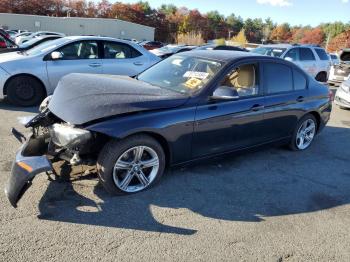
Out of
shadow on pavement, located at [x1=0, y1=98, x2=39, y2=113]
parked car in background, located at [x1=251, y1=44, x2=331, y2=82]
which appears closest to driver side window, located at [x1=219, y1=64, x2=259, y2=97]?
shadow on pavement, located at [x1=0, y1=98, x2=39, y2=113]

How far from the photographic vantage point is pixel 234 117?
15.1ft

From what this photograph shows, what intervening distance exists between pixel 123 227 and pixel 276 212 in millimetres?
1710

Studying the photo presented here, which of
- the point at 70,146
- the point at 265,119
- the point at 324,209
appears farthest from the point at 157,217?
the point at 265,119

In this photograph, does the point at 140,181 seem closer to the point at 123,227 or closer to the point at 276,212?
the point at 123,227

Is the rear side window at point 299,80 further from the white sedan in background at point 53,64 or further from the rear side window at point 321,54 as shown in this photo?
the rear side window at point 321,54

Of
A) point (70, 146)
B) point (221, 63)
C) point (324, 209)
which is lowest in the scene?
point (324, 209)

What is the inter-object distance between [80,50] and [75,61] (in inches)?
12.1

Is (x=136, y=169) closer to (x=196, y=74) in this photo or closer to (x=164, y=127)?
(x=164, y=127)

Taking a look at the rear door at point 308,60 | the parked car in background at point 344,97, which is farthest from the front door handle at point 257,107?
the rear door at point 308,60

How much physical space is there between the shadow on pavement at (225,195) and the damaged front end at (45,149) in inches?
14.8

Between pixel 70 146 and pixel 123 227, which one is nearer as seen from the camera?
pixel 123 227

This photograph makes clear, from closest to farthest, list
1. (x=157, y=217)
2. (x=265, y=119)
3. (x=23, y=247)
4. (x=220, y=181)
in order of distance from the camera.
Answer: (x=23, y=247)
(x=157, y=217)
(x=220, y=181)
(x=265, y=119)

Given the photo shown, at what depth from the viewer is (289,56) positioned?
491 inches

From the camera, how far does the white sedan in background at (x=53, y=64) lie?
7.38 m
